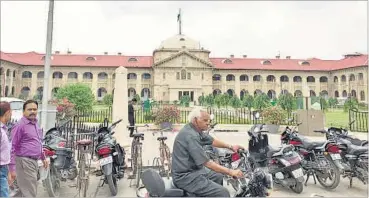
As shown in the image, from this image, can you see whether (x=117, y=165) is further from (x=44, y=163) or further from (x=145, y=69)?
(x=145, y=69)

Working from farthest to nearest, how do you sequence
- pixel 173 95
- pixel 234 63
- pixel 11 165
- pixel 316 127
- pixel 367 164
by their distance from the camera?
1. pixel 234 63
2. pixel 173 95
3. pixel 316 127
4. pixel 367 164
5. pixel 11 165

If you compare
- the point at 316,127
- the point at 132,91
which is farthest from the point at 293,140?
the point at 132,91

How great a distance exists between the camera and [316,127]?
11.0m

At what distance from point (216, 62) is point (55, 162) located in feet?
148

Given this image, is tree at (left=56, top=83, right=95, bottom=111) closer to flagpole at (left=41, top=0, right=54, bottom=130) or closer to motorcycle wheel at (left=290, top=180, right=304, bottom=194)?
flagpole at (left=41, top=0, right=54, bottom=130)

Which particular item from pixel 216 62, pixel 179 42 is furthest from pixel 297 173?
pixel 179 42

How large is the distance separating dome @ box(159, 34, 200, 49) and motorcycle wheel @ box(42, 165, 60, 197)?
150ft

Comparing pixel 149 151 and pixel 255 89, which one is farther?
pixel 255 89

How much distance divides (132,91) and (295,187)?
42.9m

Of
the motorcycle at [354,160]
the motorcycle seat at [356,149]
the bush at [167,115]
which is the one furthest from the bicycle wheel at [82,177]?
the bush at [167,115]

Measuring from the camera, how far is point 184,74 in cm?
4519

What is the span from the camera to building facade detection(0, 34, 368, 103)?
4403 cm

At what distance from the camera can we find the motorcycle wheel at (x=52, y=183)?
4078 mm

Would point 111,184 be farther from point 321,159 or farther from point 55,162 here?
point 321,159
